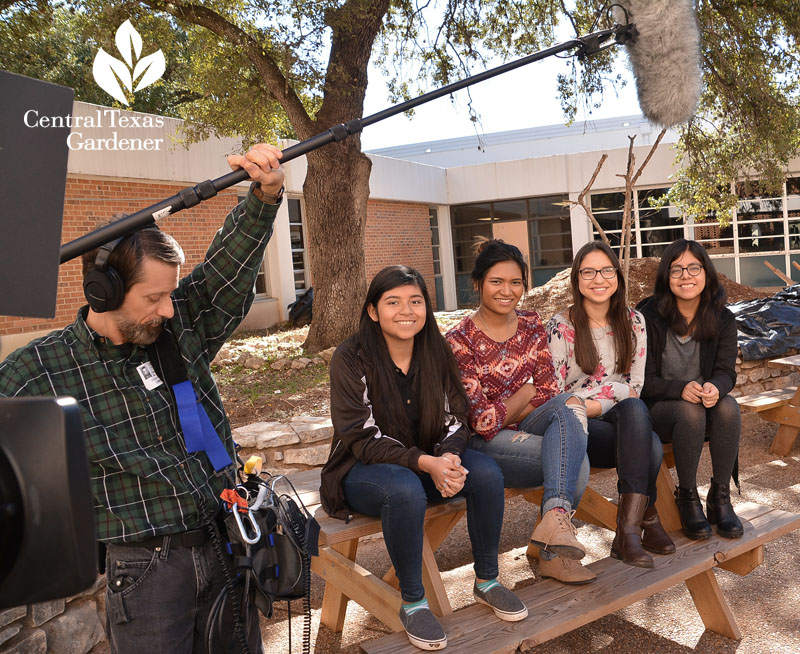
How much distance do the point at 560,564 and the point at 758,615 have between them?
3.89ft

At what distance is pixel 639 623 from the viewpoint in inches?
133

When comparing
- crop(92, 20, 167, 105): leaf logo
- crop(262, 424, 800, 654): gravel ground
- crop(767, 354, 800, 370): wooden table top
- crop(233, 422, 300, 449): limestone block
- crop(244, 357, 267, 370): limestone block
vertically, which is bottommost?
crop(262, 424, 800, 654): gravel ground

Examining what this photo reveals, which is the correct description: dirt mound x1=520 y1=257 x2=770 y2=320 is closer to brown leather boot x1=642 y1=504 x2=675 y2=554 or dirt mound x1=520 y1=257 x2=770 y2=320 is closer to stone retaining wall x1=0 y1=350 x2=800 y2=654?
stone retaining wall x1=0 y1=350 x2=800 y2=654

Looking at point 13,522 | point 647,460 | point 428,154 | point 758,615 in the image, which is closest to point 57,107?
point 13,522

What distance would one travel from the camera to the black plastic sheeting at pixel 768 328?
23.6 feet

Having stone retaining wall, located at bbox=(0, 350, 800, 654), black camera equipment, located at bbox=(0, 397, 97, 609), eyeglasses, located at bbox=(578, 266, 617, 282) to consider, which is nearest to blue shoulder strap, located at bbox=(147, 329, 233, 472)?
stone retaining wall, located at bbox=(0, 350, 800, 654)

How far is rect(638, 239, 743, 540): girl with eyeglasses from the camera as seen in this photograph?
11.2 feet

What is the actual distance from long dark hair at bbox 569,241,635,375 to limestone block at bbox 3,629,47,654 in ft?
9.00

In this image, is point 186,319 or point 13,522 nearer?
point 13,522

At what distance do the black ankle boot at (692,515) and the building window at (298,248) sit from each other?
38.6 ft

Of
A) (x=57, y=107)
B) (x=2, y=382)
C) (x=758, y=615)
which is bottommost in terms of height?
(x=758, y=615)

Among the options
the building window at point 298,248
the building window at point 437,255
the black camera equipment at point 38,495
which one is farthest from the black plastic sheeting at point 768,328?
the building window at point 437,255

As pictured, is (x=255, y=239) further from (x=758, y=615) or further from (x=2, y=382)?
(x=758, y=615)

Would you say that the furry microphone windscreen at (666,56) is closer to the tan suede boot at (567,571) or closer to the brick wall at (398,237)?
the tan suede boot at (567,571)
